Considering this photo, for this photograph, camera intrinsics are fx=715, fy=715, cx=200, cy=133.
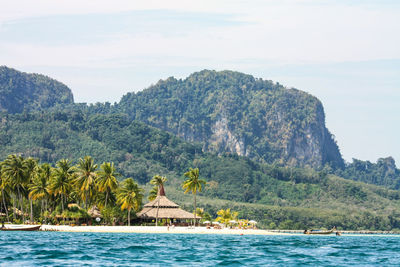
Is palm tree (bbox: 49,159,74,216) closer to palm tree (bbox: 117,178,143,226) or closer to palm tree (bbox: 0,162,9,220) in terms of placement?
palm tree (bbox: 0,162,9,220)

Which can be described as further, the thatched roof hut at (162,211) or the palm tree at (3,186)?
the thatched roof hut at (162,211)

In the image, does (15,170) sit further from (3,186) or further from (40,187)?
(40,187)

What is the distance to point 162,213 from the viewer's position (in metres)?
170

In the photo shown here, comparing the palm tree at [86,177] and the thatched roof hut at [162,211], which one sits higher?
the palm tree at [86,177]

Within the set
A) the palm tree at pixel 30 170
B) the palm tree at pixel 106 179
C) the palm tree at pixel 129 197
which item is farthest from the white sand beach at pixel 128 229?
the palm tree at pixel 30 170

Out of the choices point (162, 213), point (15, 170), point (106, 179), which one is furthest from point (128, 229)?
point (15, 170)

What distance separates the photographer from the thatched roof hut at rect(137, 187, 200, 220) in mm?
168750

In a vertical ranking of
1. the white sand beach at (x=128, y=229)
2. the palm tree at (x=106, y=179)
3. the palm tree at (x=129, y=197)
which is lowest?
the white sand beach at (x=128, y=229)

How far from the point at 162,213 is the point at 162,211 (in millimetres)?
1066

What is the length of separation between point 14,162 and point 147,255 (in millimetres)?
81519

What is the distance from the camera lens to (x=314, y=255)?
89.5 meters

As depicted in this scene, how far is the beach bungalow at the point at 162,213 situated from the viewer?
169 meters

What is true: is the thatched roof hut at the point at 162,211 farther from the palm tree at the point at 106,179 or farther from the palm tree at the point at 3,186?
the palm tree at the point at 3,186

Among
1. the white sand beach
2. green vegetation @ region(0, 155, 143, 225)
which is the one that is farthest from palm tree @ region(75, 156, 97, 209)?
the white sand beach
